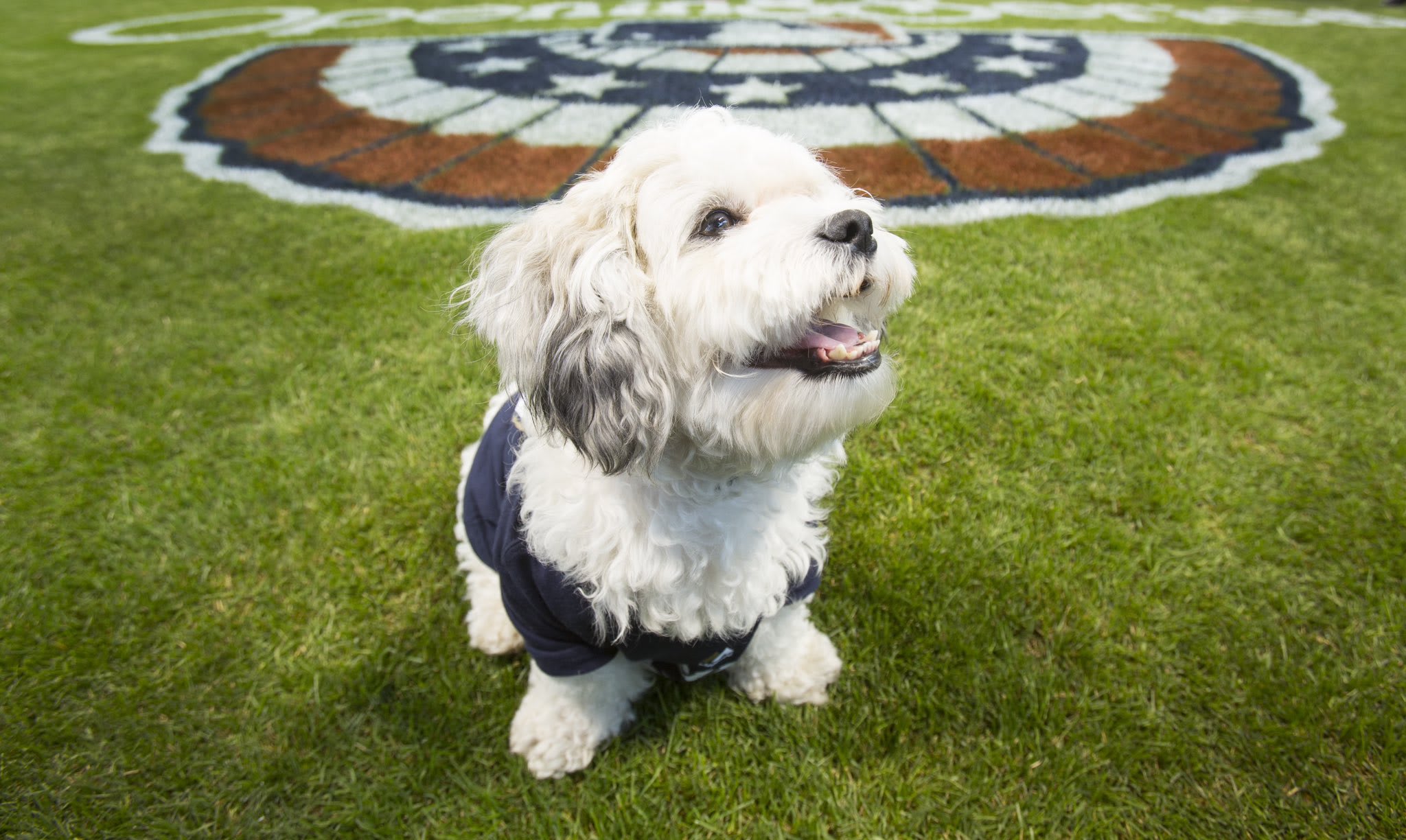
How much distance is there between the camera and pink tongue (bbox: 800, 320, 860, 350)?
56.9 inches

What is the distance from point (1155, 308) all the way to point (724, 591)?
10.3ft

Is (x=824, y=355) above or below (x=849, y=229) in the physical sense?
below

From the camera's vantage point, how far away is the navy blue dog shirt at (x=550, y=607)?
1682 millimetres

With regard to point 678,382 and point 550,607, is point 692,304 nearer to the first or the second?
point 678,382

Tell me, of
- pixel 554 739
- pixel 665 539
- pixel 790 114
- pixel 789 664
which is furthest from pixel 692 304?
pixel 790 114

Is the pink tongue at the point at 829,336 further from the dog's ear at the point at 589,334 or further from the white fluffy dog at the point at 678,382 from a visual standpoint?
the dog's ear at the point at 589,334

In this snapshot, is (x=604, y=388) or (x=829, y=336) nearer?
(x=604, y=388)

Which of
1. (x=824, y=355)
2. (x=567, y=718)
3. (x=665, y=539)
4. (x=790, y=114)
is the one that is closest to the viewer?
(x=824, y=355)

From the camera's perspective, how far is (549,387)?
133cm

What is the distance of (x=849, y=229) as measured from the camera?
1344mm

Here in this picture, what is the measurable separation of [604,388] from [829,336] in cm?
52

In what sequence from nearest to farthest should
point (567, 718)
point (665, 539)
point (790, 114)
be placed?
point (665, 539) → point (567, 718) → point (790, 114)

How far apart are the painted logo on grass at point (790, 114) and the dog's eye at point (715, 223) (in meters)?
2.35

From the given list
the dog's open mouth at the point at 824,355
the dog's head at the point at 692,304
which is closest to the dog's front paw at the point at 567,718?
the dog's head at the point at 692,304
